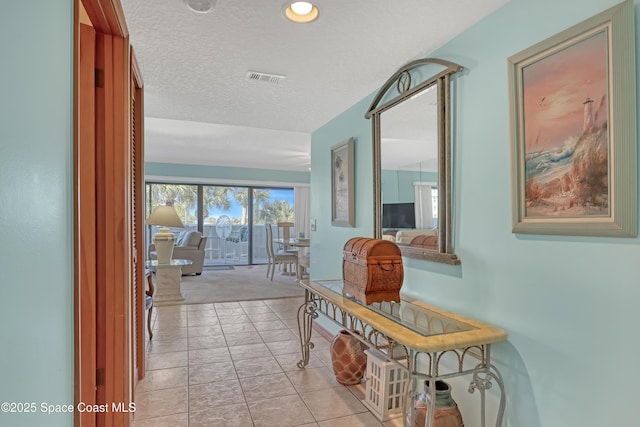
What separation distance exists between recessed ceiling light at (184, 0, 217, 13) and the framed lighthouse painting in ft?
4.47

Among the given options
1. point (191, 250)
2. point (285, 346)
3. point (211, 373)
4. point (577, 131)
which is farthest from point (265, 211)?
point (577, 131)

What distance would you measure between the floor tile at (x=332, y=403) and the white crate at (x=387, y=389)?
118 millimetres

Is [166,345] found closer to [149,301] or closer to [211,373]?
[149,301]

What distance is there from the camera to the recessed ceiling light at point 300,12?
165 cm

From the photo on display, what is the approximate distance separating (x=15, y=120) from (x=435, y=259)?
6.17 feet

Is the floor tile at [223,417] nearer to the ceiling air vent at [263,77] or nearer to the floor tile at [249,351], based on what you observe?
the floor tile at [249,351]

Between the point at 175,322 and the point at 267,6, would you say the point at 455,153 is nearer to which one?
the point at 267,6

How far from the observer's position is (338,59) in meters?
2.19

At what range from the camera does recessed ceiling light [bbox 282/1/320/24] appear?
5.42 ft

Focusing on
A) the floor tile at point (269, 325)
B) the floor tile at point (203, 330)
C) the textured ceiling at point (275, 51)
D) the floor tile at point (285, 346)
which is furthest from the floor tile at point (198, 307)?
the textured ceiling at point (275, 51)

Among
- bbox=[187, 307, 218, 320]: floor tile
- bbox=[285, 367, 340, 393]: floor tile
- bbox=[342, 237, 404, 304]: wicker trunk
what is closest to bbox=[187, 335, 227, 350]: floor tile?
bbox=[187, 307, 218, 320]: floor tile

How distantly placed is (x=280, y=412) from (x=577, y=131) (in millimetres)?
2156

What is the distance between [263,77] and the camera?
247 cm

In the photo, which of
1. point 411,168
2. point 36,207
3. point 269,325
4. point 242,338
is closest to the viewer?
point 36,207
